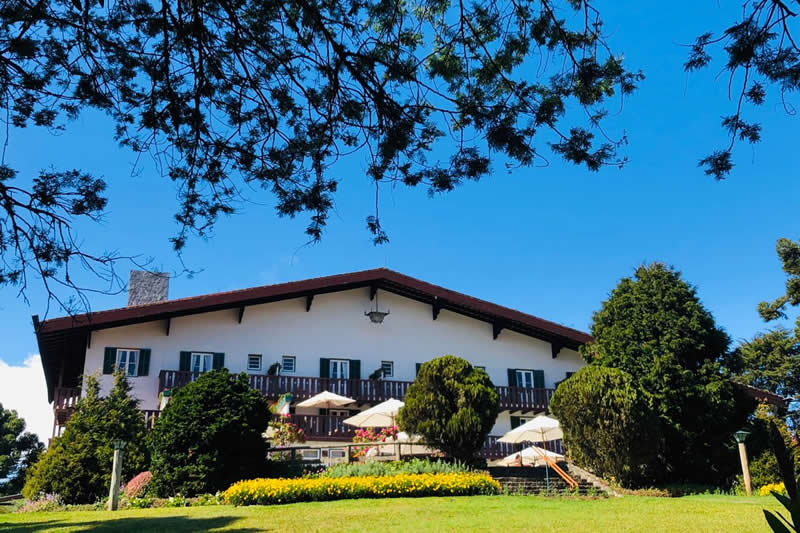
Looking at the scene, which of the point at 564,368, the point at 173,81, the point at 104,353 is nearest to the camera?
the point at 173,81

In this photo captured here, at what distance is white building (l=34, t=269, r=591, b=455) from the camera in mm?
23500

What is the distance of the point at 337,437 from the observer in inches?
926

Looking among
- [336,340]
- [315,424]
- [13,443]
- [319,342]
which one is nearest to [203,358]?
[319,342]

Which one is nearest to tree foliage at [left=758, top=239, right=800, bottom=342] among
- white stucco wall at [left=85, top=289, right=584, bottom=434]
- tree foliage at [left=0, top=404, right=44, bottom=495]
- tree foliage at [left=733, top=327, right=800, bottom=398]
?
tree foliage at [left=733, top=327, right=800, bottom=398]

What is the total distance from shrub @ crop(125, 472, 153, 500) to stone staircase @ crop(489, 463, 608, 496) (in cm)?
800

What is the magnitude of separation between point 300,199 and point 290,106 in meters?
1.02

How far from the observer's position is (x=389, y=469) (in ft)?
50.5

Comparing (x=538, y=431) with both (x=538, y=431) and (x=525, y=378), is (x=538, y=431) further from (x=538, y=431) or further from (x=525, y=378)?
(x=525, y=378)

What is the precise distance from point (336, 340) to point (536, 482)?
1156 centimetres

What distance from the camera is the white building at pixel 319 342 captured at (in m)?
23.5

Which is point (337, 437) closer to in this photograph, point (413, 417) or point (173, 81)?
point (413, 417)

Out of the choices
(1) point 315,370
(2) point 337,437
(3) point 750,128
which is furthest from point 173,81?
(1) point 315,370

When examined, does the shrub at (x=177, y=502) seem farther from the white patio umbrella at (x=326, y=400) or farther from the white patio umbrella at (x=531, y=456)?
the white patio umbrella at (x=531, y=456)

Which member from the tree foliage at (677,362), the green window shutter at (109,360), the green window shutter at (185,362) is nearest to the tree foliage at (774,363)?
the tree foliage at (677,362)
